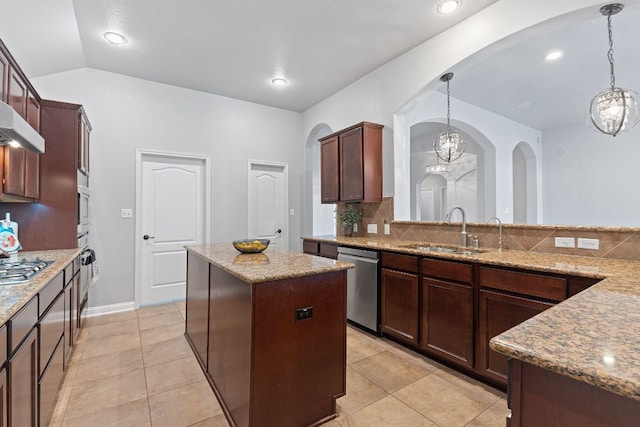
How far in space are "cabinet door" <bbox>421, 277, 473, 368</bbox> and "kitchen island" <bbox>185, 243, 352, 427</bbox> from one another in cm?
96

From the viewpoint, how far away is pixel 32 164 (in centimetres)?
256

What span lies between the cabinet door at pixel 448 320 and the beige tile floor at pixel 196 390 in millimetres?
169

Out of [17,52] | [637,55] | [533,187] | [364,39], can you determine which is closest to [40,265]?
[17,52]

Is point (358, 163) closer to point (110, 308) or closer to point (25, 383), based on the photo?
point (25, 383)

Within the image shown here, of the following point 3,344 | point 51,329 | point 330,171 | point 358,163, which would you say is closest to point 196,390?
point 51,329

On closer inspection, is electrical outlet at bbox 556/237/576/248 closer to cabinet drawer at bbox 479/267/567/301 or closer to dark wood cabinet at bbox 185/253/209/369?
cabinet drawer at bbox 479/267/567/301

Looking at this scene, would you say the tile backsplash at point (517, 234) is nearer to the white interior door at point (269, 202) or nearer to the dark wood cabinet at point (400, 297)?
the dark wood cabinet at point (400, 297)

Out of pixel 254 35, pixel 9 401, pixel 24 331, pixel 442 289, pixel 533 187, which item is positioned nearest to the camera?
pixel 9 401

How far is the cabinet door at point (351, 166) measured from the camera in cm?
367

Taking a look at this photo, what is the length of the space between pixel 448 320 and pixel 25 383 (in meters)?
2.47

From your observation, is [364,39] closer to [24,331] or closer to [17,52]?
[17,52]

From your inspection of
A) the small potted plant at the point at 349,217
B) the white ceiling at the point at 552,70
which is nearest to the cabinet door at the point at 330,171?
the small potted plant at the point at 349,217

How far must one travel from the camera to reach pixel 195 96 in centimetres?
434

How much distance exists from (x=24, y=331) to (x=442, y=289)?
8.09 ft
